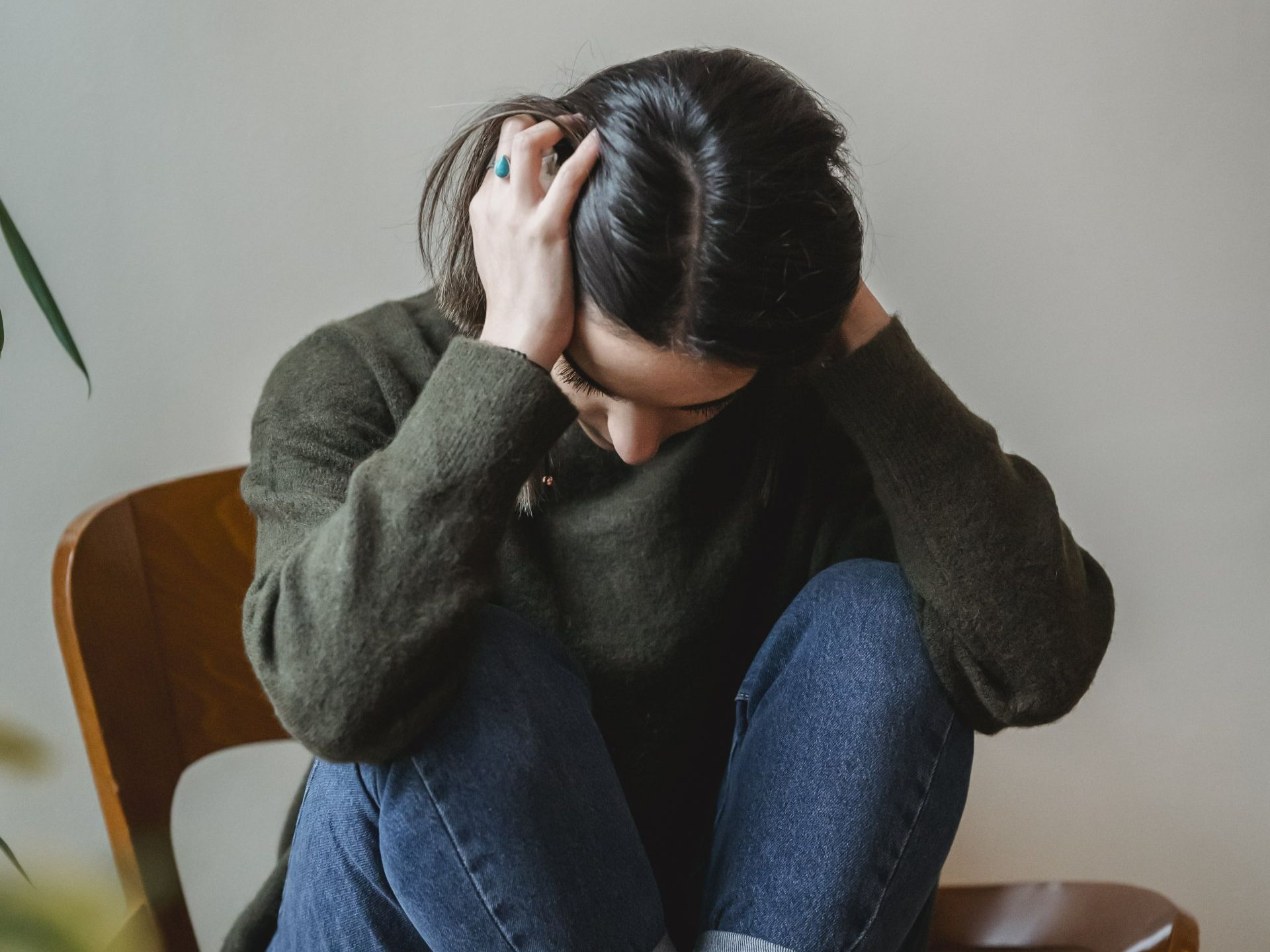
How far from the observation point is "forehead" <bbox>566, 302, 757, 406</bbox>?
0.60 metres

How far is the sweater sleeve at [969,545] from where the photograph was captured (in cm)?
67

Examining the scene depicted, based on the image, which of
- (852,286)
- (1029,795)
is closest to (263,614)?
(852,286)

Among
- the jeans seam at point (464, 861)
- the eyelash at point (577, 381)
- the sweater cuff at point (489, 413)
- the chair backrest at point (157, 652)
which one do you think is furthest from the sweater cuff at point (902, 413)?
the chair backrest at point (157, 652)

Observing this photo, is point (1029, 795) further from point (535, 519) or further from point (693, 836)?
point (535, 519)

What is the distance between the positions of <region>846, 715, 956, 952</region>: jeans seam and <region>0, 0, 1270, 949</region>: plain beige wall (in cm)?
55

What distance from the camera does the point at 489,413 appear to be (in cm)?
59

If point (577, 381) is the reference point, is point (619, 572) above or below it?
below

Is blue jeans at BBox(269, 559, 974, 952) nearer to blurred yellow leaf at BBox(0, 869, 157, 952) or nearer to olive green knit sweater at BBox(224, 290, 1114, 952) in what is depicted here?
olive green knit sweater at BBox(224, 290, 1114, 952)

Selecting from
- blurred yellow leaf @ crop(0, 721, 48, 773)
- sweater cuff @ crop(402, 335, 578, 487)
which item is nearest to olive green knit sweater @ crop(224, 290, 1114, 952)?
sweater cuff @ crop(402, 335, 578, 487)

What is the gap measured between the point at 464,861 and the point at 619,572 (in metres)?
0.27

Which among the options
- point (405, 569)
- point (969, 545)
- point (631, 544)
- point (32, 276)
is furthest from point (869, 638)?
point (32, 276)

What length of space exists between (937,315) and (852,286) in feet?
1.65

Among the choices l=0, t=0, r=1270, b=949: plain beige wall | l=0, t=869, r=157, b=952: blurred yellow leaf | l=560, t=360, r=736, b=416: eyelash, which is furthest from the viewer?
l=0, t=0, r=1270, b=949: plain beige wall

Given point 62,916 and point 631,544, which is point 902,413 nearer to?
point 631,544
